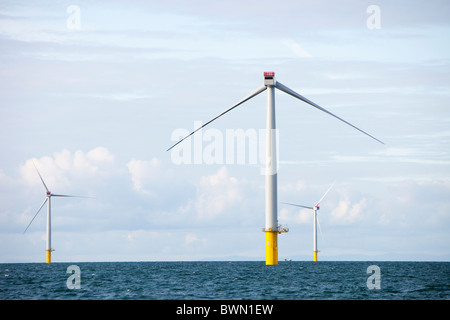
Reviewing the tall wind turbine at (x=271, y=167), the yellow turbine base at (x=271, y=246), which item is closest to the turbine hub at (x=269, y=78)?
the tall wind turbine at (x=271, y=167)

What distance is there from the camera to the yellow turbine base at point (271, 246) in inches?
4727

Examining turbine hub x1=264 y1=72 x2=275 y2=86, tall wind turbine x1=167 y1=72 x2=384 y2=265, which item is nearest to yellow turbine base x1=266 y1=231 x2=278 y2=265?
tall wind turbine x1=167 y1=72 x2=384 y2=265

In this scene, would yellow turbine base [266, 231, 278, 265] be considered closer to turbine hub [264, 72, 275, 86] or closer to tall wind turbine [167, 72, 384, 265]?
tall wind turbine [167, 72, 384, 265]

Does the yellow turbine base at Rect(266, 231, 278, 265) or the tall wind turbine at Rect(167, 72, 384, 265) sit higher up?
the tall wind turbine at Rect(167, 72, 384, 265)

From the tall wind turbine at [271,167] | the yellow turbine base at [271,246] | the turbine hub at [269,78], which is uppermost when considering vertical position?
the turbine hub at [269,78]

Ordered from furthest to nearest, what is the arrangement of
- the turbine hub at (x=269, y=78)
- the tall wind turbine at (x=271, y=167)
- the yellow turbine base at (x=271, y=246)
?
the turbine hub at (x=269, y=78), the yellow turbine base at (x=271, y=246), the tall wind turbine at (x=271, y=167)

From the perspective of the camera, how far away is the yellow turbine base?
120062mm

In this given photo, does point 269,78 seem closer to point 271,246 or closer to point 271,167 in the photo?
point 271,167

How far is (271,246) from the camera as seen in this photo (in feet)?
405

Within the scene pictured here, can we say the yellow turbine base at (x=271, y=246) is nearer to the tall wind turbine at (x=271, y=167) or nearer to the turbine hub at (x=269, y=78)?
the tall wind turbine at (x=271, y=167)

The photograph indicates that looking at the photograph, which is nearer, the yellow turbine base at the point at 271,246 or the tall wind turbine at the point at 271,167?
the tall wind turbine at the point at 271,167

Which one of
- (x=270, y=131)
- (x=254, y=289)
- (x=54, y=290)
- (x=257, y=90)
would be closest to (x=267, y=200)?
(x=270, y=131)
